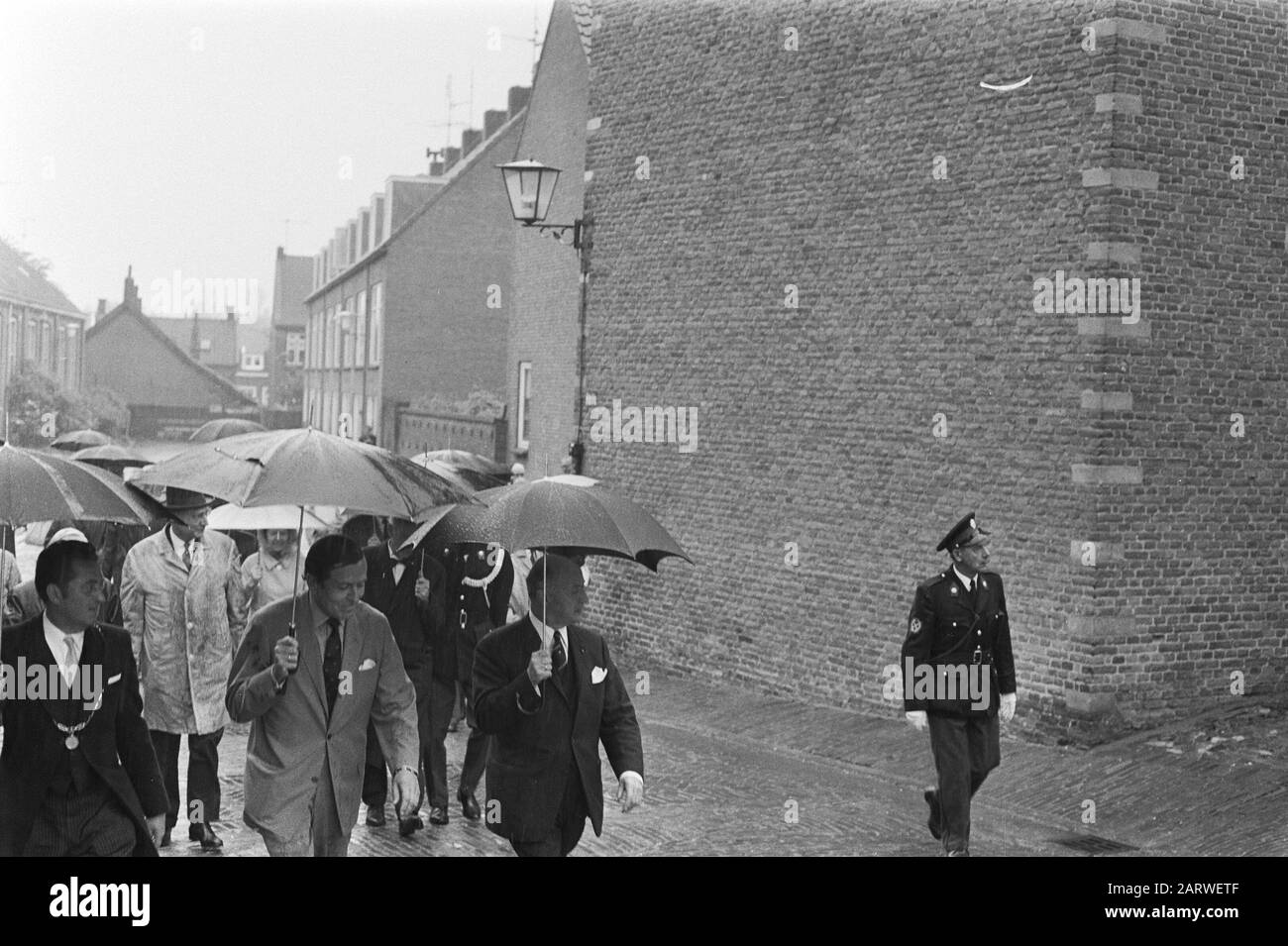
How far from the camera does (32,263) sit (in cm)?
5559

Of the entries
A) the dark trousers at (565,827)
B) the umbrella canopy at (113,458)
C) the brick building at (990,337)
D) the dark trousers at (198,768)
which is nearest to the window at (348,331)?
the brick building at (990,337)

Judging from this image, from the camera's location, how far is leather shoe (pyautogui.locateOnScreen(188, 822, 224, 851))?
29.5 feet

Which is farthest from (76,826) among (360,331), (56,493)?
(360,331)

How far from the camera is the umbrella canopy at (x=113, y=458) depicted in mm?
14195

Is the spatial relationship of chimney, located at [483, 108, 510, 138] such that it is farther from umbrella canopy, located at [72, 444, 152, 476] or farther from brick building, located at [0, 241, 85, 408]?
umbrella canopy, located at [72, 444, 152, 476]

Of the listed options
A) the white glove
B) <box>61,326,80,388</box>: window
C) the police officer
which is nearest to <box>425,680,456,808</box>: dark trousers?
the police officer

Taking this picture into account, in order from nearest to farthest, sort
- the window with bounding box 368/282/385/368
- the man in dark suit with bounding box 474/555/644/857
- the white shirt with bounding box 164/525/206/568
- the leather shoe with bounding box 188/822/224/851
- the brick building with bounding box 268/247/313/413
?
the man in dark suit with bounding box 474/555/644/857, the leather shoe with bounding box 188/822/224/851, the white shirt with bounding box 164/525/206/568, the window with bounding box 368/282/385/368, the brick building with bounding box 268/247/313/413

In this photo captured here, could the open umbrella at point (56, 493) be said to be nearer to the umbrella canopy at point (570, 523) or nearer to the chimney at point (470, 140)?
the umbrella canopy at point (570, 523)

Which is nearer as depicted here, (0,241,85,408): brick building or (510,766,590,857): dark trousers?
(510,766,590,857): dark trousers

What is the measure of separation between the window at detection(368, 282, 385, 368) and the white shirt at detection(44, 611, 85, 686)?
121 ft

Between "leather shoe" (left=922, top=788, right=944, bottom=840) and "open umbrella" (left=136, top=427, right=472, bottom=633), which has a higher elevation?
"open umbrella" (left=136, top=427, right=472, bottom=633)

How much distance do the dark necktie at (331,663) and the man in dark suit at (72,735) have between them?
2.80 ft

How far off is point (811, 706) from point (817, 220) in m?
4.72
